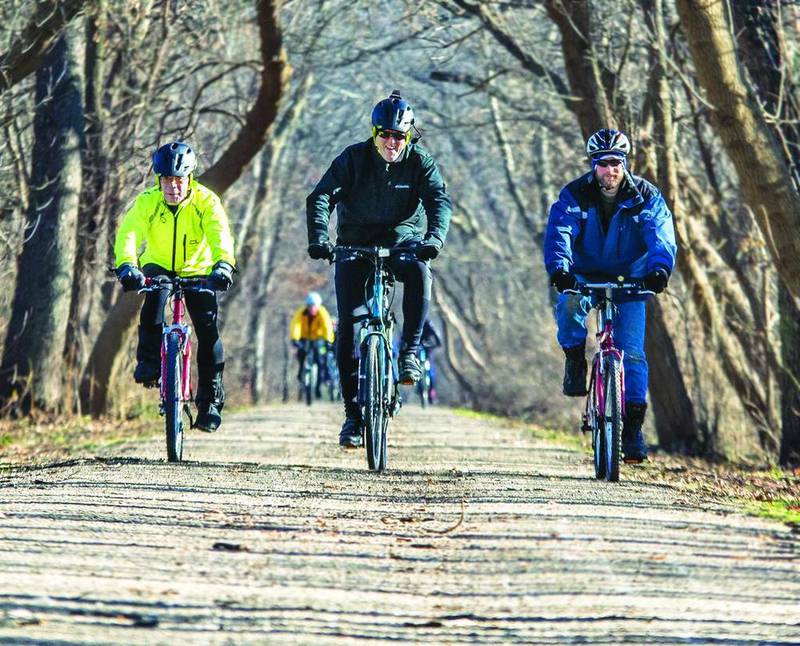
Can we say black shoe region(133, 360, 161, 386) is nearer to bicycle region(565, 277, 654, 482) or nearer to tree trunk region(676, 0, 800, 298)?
bicycle region(565, 277, 654, 482)

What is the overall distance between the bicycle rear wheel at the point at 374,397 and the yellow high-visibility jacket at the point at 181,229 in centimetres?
122

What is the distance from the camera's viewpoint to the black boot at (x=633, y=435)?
10133 mm

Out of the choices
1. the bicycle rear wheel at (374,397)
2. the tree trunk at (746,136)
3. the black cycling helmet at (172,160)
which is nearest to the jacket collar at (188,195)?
the black cycling helmet at (172,160)

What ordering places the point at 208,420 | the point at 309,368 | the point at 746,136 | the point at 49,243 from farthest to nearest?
the point at 309,368, the point at 49,243, the point at 746,136, the point at 208,420

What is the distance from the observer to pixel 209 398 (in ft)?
36.3

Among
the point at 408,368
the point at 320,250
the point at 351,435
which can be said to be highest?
the point at 320,250

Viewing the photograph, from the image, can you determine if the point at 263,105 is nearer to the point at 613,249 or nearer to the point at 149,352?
the point at 149,352

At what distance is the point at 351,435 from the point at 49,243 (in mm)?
8788

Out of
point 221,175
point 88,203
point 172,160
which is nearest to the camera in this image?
point 172,160

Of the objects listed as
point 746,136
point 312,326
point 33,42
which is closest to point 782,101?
point 746,136

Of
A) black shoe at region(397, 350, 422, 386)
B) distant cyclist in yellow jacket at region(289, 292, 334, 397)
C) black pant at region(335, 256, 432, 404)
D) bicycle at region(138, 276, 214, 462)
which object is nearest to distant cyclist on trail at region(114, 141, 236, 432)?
bicycle at region(138, 276, 214, 462)

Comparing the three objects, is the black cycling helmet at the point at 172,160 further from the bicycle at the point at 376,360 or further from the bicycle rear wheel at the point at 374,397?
the bicycle rear wheel at the point at 374,397

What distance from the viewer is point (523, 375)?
51.7m

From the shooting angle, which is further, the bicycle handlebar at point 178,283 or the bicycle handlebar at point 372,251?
the bicycle handlebar at point 178,283
